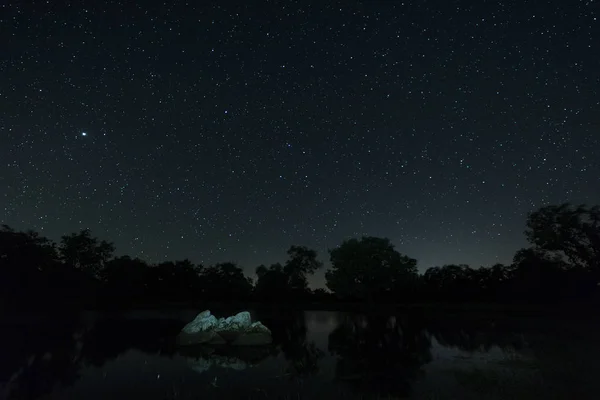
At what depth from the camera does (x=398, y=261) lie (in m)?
75.1

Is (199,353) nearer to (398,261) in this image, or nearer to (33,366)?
(33,366)

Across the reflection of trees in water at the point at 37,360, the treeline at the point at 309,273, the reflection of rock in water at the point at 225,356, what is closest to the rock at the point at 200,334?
the reflection of rock in water at the point at 225,356

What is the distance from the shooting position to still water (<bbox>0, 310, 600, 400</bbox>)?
1420cm

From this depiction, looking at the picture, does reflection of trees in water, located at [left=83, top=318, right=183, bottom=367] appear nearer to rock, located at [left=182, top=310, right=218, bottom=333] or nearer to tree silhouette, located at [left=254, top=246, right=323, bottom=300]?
rock, located at [left=182, top=310, right=218, bottom=333]

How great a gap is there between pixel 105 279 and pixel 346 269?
170 ft

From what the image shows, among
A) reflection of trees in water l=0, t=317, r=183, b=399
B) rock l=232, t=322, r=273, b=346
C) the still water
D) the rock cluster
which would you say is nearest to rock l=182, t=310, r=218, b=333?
the rock cluster

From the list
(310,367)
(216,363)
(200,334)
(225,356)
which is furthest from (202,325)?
(310,367)

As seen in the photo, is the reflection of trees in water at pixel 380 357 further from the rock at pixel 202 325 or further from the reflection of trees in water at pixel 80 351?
the rock at pixel 202 325

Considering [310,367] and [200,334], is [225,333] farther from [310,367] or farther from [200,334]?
[310,367]

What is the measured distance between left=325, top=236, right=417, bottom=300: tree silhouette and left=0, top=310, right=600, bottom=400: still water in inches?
1632

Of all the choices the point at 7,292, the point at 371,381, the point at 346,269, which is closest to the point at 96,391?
the point at 371,381

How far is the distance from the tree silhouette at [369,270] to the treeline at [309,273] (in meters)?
0.18

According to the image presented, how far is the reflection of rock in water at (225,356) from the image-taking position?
19.2m

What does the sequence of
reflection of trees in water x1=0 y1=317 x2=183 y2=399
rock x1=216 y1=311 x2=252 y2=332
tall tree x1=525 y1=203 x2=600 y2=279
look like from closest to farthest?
reflection of trees in water x1=0 y1=317 x2=183 y2=399
rock x1=216 y1=311 x2=252 y2=332
tall tree x1=525 y1=203 x2=600 y2=279
